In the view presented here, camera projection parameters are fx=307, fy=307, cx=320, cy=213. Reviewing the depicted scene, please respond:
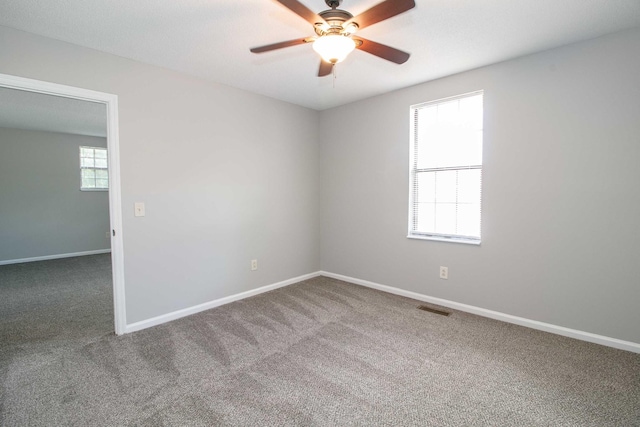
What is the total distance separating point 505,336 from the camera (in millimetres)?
2664

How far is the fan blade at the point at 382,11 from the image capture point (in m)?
1.48

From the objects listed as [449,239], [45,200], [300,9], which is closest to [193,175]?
[300,9]

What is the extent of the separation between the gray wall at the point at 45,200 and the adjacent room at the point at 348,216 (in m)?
1.91

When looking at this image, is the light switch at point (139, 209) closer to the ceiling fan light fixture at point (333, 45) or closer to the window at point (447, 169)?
the ceiling fan light fixture at point (333, 45)

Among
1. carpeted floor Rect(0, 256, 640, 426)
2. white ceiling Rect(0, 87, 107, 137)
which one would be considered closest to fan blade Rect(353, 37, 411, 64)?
carpeted floor Rect(0, 256, 640, 426)

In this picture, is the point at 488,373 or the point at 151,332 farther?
the point at 151,332

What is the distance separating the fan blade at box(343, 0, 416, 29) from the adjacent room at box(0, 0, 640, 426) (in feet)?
0.05

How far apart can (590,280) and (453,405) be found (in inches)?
66.9

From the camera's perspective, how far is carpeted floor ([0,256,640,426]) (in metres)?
1.75

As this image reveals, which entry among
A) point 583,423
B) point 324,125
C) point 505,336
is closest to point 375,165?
point 324,125

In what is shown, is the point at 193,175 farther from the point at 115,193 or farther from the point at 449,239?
the point at 449,239

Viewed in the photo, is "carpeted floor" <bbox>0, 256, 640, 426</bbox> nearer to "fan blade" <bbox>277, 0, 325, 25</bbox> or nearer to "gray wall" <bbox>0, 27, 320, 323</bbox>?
"gray wall" <bbox>0, 27, 320, 323</bbox>

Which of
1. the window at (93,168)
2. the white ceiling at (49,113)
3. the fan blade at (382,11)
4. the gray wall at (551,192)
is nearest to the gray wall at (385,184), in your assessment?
the gray wall at (551,192)

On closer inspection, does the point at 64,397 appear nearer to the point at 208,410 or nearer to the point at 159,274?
the point at 208,410
